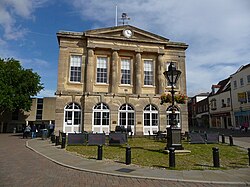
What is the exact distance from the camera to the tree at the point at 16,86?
3190 cm

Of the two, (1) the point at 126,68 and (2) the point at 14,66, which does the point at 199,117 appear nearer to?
(1) the point at 126,68

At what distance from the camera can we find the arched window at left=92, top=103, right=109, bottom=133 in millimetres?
22734

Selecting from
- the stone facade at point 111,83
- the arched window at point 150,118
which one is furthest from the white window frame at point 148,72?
the arched window at point 150,118

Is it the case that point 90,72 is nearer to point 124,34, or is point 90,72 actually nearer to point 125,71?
point 125,71

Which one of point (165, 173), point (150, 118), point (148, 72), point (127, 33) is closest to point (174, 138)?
point (165, 173)

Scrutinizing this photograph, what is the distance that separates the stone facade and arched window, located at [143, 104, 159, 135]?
11cm

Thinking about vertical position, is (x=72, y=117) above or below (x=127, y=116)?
below

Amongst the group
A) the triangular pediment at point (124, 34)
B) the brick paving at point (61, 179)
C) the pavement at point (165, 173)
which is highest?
the triangular pediment at point (124, 34)

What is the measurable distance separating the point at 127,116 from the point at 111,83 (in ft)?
13.5

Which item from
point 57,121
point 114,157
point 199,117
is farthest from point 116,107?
point 199,117

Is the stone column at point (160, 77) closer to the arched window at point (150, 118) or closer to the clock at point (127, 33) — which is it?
the arched window at point (150, 118)

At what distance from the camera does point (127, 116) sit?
23703 mm

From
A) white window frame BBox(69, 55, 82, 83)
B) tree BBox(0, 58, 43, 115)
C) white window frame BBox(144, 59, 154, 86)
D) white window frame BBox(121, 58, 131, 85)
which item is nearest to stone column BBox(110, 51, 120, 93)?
white window frame BBox(121, 58, 131, 85)

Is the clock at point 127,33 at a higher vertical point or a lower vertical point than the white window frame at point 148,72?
higher
